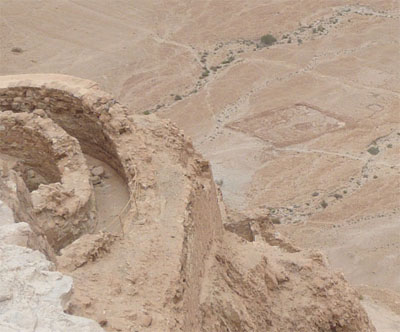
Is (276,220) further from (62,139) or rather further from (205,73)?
(205,73)

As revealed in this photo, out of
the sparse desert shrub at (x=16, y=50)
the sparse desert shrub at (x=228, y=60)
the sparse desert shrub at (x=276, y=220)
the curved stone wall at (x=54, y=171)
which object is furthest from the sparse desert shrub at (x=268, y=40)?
the curved stone wall at (x=54, y=171)

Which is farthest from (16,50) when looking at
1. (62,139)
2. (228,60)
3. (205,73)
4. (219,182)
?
(62,139)

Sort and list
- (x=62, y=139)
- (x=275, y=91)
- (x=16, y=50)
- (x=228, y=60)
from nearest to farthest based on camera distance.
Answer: (x=62, y=139) → (x=275, y=91) → (x=16, y=50) → (x=228, y=60)

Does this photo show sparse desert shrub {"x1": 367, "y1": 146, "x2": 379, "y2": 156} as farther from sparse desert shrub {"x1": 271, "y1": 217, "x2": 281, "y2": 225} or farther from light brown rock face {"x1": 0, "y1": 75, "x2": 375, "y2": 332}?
light brown rock face {"x1": 0, "y1": 75, "x2": 375, "y2": 332}

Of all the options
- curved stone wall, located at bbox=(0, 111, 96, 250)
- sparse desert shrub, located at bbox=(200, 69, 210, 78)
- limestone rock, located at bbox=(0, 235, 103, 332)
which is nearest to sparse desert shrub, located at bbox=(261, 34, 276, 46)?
sparse desert shrub, located at bbox=(200, 69, 210, 78)

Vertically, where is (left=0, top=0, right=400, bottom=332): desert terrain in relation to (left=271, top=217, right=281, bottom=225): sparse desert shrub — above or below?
above

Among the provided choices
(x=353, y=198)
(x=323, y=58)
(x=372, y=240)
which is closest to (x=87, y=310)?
(x=372, y=240)

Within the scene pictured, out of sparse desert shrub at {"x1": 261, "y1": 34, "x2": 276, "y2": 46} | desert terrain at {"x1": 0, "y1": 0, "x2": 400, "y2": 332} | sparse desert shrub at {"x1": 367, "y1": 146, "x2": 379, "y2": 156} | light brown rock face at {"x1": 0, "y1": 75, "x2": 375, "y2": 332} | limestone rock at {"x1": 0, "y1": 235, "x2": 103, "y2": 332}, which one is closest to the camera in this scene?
limestone rock at {"x1": 0, "y1": 235, "x2": 103, "y2": 332}
